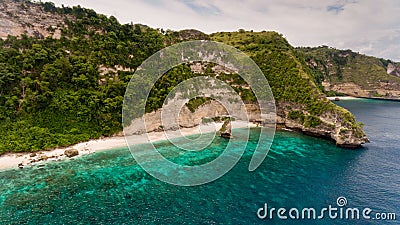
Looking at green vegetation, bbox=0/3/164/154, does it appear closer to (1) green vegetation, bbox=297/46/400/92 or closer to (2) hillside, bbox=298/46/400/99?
(2) hillside, bbox=298/46/400/99

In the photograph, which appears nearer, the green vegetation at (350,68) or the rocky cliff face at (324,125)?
the rocky cliff face at (324,125)

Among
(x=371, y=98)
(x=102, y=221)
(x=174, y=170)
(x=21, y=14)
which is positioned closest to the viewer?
(x=102, y=221)

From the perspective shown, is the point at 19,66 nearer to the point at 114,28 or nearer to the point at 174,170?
the point at 114,28

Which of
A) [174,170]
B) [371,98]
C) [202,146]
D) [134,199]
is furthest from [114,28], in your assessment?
[371,98]

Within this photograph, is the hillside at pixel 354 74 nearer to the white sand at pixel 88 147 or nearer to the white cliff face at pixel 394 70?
the white cliff face at pixel 394 70

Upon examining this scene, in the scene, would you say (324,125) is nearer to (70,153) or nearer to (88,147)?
(88,147)

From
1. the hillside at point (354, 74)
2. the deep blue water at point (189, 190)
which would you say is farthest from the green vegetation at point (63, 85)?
the hillside at point (354, 74)
